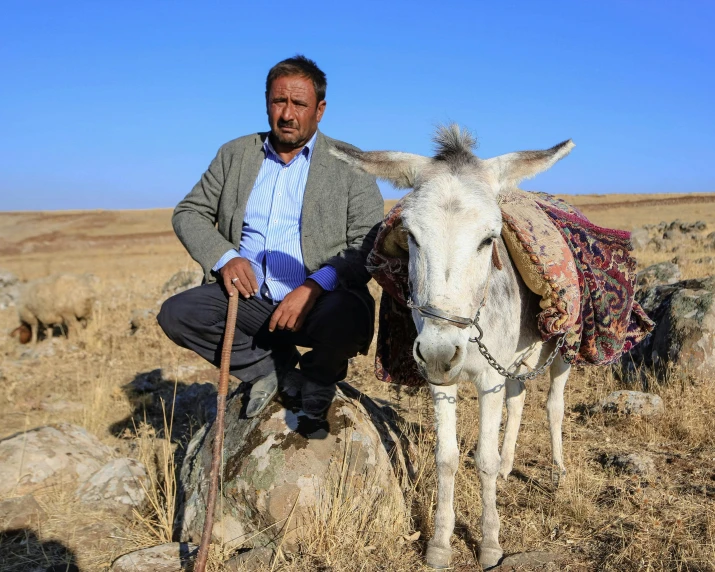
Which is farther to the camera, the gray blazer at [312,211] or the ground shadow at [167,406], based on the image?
the ground shadow at [167,406]

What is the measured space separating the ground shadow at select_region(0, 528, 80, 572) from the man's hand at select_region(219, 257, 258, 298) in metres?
1.93

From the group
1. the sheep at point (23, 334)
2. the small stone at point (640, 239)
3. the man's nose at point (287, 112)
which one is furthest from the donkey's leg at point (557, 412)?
the small stone at point (640, 239)

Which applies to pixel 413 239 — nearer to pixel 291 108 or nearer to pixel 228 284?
pixel 228 284

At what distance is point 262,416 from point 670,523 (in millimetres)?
2660

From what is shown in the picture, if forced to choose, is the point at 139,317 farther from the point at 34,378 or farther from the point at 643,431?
the point at 643,431

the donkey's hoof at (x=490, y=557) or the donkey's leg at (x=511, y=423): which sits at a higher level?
the donkey's leg at (x=511, y=423)

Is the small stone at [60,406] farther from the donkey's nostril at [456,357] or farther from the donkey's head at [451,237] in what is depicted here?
the donkey's nostril at [456,357]

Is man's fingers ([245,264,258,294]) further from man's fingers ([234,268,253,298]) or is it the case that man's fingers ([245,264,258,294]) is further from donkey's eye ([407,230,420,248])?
donkey's eye ([407,230,420,248])

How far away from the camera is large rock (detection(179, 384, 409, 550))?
3689mm

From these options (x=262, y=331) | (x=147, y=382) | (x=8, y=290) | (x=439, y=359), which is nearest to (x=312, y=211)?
(x=262, y=331)

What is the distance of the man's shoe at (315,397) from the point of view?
4020mm

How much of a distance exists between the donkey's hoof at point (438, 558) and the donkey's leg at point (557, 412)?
1.37 meters

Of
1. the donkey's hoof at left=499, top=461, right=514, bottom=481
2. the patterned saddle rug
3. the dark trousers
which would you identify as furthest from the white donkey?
the donkey's hoof at left=499, top=461, right=514, bottom=481

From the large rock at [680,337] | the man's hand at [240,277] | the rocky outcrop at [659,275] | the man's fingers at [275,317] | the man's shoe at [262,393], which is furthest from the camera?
the rocky outcrop at [659,275]
